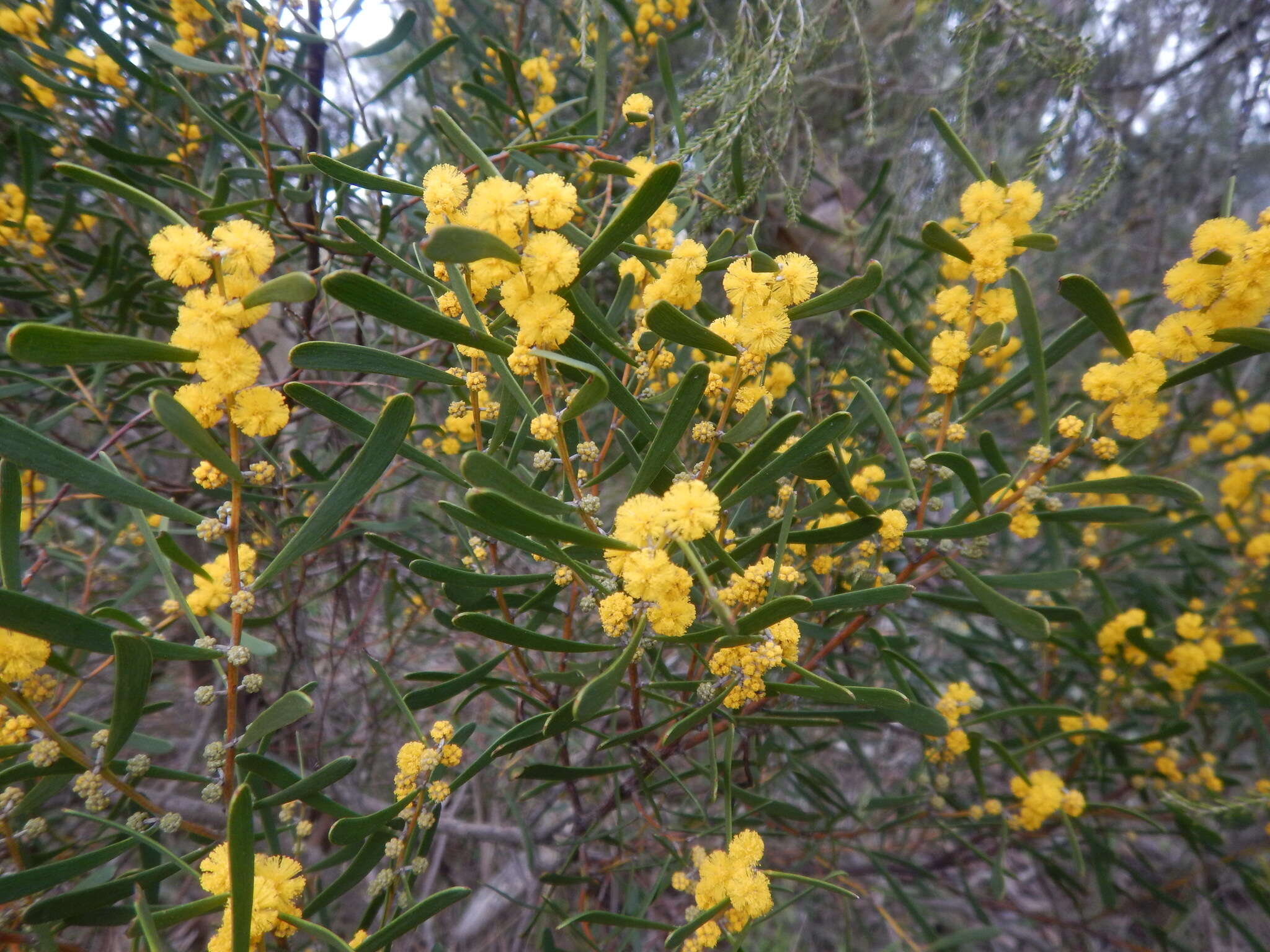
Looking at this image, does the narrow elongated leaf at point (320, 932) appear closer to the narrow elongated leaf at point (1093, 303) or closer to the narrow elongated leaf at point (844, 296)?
the narrow elongated leaf at point (844, 296)

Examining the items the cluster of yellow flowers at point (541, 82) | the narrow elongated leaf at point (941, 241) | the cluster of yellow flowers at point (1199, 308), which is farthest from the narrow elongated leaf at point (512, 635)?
the cluster of yellow flowers at point (541, 82)

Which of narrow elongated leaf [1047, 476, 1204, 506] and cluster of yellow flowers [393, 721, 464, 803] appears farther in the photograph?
cluster of yellow flowers [393, 721, 464, 803]

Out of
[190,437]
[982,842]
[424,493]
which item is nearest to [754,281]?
[190,437]

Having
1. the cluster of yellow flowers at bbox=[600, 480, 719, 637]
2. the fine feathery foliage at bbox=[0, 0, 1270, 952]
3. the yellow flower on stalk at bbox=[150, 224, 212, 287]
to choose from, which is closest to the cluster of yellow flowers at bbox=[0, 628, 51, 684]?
the fine feathery foliage at bbox=[0, 0, 1270, 952]

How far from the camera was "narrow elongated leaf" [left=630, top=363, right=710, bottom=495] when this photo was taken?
61 cm

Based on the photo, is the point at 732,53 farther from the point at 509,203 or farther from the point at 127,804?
the point at 127,804

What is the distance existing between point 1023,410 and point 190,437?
242 centimetres

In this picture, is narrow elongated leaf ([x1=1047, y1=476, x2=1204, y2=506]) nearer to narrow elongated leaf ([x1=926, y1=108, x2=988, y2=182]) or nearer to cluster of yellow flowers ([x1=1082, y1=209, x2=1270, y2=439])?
cluster of yellow flowers ([x1=1082, y1=209, x2=1270, y2=439])

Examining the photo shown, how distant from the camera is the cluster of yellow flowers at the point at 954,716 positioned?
1277mm

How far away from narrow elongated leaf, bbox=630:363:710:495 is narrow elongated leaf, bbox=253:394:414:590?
0.78ft

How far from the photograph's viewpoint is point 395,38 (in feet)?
4.29

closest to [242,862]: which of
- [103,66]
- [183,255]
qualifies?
[183,255]

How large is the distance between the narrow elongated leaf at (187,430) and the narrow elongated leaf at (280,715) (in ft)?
0.79

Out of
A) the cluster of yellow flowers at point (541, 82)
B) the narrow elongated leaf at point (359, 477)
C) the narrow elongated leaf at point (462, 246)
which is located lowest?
the narrow elongated leaf at point (359, 477)
